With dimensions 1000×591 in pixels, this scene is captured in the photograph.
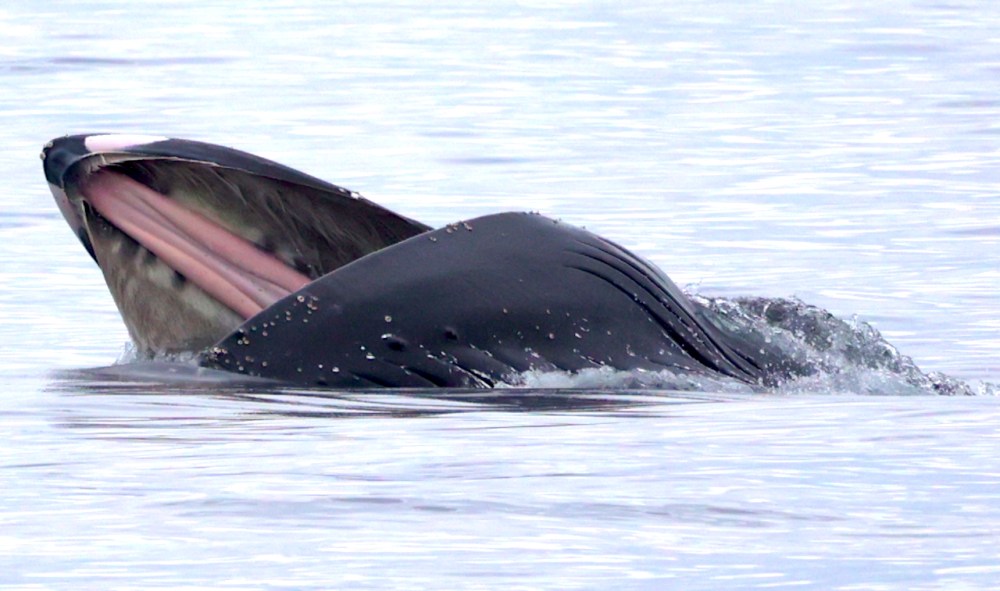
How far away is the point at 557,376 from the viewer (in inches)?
311

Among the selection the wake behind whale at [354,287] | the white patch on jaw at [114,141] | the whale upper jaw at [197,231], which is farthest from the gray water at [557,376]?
the white patch on jaw at [114,141]

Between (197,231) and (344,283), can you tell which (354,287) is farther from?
(197,231)

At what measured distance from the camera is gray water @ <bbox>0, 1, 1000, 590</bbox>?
18.5 feet

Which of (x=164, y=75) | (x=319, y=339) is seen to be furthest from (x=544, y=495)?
(x=164, y=75)

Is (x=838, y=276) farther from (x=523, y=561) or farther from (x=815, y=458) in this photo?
(x=523, y=561)

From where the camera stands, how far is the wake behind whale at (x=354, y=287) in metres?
7.82

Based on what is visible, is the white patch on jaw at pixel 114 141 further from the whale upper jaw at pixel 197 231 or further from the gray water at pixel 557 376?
the gray water at pixel 557 376

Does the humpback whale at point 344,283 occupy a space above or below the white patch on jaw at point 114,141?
below

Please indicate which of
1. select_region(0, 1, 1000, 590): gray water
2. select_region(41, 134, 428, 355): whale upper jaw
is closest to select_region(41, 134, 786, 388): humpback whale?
select_region(41, 134, 428, 355): whale upper jaw

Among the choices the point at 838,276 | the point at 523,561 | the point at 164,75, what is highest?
the point at 164,75

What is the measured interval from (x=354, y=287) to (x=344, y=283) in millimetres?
34

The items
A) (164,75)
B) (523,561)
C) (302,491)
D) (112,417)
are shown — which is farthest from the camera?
(164,75)

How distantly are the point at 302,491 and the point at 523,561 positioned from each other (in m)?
0.89

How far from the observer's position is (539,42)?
27.9 metres
